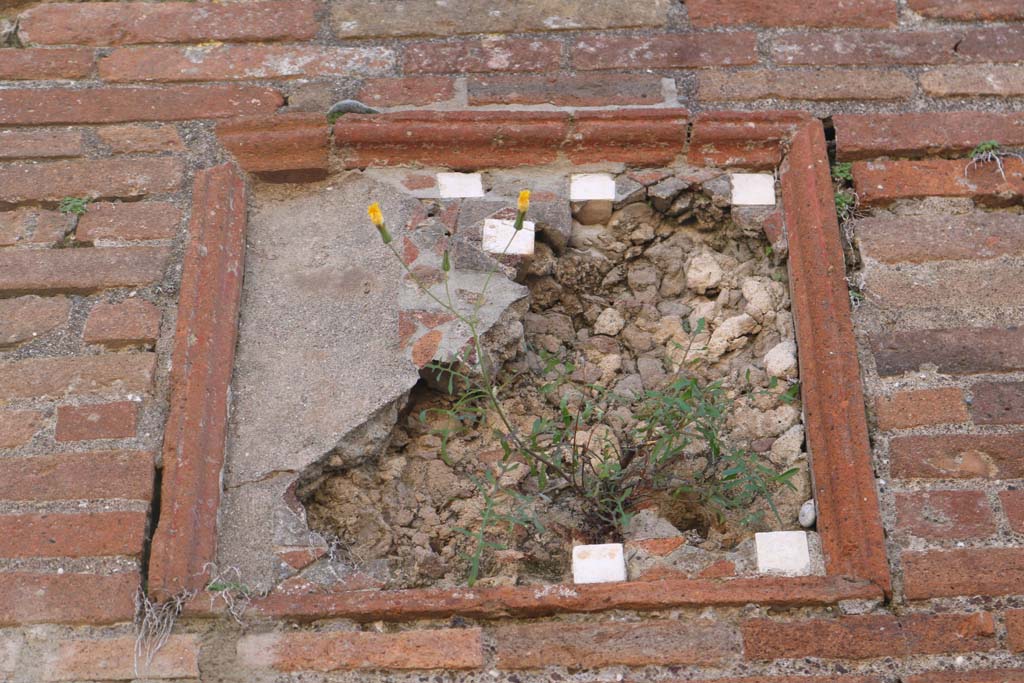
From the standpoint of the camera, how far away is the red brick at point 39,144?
2326 millimetres

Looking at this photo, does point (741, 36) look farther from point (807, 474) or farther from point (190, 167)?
point (190, 167)

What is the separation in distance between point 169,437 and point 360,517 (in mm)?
365

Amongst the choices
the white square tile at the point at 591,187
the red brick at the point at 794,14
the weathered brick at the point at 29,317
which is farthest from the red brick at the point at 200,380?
the red brick at the point at 794,14

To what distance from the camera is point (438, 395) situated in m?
2.18

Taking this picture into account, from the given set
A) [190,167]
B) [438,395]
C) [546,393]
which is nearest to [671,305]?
[546,393]

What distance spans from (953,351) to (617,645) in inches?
32.3

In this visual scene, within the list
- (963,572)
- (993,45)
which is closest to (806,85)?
(993,45)

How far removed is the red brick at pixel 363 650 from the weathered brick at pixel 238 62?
4.05 ft

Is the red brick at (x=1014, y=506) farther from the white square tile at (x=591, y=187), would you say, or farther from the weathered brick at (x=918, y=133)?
the white square tile at (x=591, y=187)

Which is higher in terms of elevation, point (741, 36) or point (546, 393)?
point (741, 36)

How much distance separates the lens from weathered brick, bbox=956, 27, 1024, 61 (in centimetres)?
242

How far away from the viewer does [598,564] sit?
1917 mm

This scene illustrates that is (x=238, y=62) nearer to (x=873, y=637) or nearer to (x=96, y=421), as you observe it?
(x=96, y=421)

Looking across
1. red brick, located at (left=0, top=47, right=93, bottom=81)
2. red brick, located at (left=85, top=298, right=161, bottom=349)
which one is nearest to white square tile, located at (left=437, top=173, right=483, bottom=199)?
red brick, located at (left=85, top=298, right=161, bottom=349)
